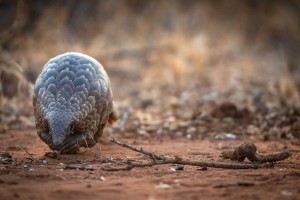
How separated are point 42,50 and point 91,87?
6326 millimetres

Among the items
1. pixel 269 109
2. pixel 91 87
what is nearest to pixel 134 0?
pixel 269 109

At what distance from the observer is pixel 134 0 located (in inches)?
577

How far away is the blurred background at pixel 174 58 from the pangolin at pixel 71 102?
6.80 feet

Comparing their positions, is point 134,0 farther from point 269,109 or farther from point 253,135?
point 253,135

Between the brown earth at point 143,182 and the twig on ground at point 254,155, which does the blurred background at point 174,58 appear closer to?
the twig on ground at point 254,155

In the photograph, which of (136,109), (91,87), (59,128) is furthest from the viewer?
(136,109)

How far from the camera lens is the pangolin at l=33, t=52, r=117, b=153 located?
497 centimetres

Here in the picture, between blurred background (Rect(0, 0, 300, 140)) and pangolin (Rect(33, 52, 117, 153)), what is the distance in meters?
2.07

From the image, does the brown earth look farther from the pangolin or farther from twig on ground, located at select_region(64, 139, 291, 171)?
the pangolin

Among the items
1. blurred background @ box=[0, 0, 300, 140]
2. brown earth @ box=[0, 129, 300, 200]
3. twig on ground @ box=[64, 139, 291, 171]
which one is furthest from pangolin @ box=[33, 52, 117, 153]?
blurred background @ box=[0, 0, 300, 140]

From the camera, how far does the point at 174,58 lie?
12188 millimetres

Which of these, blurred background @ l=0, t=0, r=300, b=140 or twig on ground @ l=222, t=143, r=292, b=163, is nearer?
twig on ground @ l=222, t=143, r=292, b=163

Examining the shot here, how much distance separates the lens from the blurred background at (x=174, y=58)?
26.6 ft

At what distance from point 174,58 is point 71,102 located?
7293 millimetres
